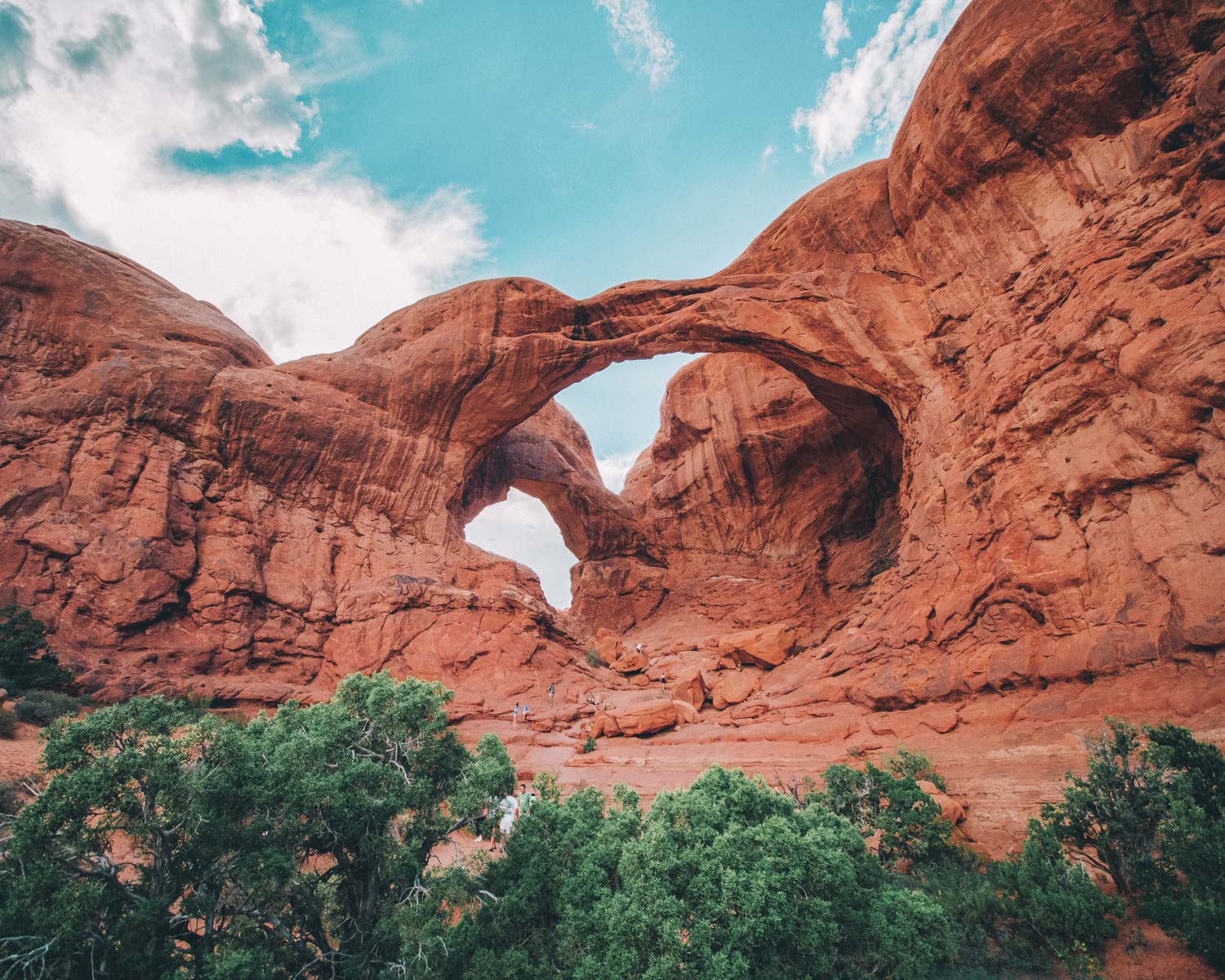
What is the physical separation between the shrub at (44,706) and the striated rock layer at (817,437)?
1.94 m

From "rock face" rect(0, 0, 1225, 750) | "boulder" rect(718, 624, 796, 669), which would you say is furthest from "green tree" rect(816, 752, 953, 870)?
"boulder" rect(718, 624, 796, 669)

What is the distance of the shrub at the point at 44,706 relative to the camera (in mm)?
12297

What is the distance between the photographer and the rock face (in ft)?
38.1

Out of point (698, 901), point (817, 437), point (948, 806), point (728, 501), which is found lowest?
point (948, 806)

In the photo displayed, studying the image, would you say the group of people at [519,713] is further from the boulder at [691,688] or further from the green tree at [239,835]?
the green tree at [239,835]

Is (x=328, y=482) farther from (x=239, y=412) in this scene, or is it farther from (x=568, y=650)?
(x=568, y=650)

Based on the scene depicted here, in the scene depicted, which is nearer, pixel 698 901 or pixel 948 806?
pixel 698 901

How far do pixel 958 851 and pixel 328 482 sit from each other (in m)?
23.3

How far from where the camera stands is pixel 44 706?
494 inches

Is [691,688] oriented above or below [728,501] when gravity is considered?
below

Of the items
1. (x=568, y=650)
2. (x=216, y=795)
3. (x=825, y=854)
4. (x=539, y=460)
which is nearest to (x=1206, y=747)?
(x=825, y=854)

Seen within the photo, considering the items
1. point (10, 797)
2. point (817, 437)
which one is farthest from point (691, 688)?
point (10, 797)

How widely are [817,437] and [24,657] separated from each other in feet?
102

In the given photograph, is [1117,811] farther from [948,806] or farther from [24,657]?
[24,657]
